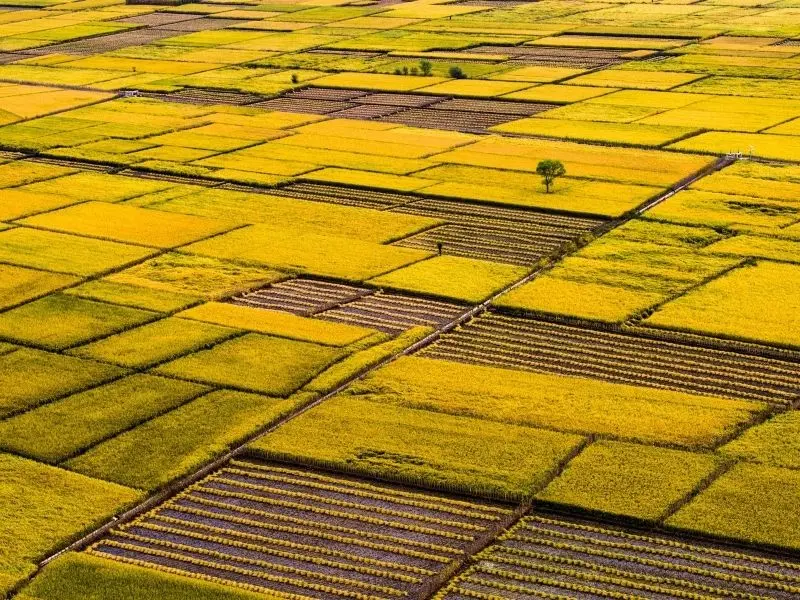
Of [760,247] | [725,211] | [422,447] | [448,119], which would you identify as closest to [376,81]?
[448,119]

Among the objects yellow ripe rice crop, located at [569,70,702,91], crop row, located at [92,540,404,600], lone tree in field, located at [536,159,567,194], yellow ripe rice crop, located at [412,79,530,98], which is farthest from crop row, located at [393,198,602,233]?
yellow ripe rice crop, located at [569,70,702,91]

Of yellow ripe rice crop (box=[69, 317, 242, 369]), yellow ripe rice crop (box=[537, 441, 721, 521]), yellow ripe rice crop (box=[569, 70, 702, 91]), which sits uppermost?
yellow ripe rice crop (box=[569, 70, 702, 91])

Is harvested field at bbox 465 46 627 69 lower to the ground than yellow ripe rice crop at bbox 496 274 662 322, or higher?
higher

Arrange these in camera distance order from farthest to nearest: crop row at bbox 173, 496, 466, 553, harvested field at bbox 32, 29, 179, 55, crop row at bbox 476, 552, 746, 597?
harvested field at bbox 32, 29, 179, 55 < crop row at bbox 173, 496, 466, 553 < crop row at bbox 476, 552, 746, 597

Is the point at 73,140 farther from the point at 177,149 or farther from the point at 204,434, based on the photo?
the point at 204,434

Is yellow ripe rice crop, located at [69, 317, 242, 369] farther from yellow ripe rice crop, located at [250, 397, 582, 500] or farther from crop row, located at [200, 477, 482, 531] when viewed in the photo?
crop row, located at [200, 477, 482, 531]

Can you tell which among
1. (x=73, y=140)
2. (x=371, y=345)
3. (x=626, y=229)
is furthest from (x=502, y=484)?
(x=73, y=140)
